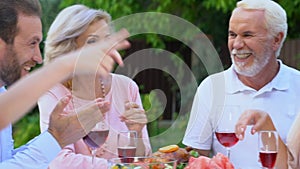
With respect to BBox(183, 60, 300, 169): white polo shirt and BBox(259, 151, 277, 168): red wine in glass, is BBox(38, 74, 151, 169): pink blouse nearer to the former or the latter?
BBox(183, 60, 300, 169): white polo shirt

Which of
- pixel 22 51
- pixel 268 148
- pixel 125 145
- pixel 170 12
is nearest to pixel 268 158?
pixel 268 148

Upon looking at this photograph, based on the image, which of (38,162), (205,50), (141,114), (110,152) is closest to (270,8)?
(205,50)

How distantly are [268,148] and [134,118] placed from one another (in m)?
0.59

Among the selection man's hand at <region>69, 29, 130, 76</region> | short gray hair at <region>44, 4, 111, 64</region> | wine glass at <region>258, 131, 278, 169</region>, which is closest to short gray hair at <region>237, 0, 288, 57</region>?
short gray hair at <region>44, 4, 111, 64</region>

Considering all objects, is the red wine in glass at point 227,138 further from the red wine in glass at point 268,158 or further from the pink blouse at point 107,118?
the pink blouse at point 107,118

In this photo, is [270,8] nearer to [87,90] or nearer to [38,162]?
[87,90]

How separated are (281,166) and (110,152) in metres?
0.68

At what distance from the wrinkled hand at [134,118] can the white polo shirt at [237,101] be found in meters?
0.46

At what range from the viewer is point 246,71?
280 centimetres

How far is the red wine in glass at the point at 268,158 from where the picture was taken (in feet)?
6.63

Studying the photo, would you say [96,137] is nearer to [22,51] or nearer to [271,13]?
[22,51]

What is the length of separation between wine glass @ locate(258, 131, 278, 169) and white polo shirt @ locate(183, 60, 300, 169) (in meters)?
0.63

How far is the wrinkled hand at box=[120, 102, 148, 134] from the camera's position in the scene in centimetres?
236

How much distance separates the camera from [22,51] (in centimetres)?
173
